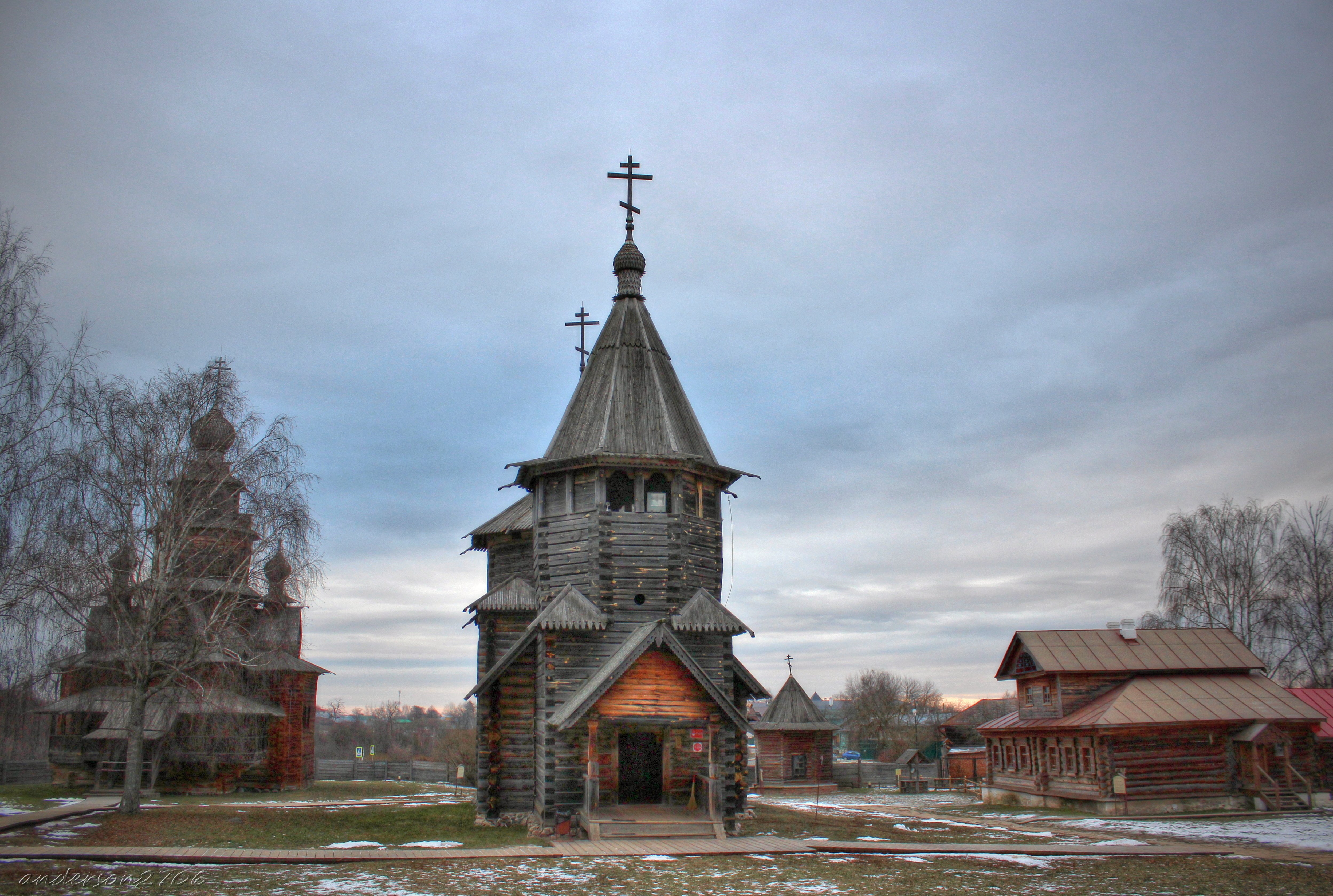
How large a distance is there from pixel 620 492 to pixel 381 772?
3682 centimetres

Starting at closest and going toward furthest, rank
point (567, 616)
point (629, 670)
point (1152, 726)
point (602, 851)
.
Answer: point (602, 851)
point (629, 670)
point (567, 616)
point (1152, 726)

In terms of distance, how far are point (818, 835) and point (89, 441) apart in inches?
762

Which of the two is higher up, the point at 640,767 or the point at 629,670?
the point at 629,670

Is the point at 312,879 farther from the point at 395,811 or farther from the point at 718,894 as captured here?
the point at 395,811

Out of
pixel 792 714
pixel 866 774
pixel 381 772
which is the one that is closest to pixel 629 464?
pixel 792 714

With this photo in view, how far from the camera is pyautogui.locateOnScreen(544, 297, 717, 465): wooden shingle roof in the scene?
22.9 m

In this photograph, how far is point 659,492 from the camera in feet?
74.7

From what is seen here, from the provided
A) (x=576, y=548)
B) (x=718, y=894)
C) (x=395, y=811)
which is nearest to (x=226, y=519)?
(x=576, y=548)

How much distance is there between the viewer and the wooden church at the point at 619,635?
20078mm

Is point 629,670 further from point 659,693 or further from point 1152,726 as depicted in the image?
point 1152,726

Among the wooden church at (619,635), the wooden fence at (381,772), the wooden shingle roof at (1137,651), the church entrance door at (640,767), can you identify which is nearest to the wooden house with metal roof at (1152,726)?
the wooden shingle roof at (1137,651)

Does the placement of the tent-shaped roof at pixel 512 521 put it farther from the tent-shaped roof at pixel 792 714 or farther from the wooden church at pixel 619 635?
the tent-shaped roof at pixel 792 714

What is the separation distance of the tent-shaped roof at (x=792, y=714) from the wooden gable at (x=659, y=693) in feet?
75.4

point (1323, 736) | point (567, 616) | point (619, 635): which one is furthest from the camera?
point (1323, 736)
